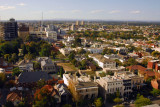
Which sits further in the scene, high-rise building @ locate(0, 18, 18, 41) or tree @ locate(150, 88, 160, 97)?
high-rise building @ locate(0, 18, 18, 41)

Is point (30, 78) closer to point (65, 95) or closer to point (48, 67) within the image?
point (65, 95)

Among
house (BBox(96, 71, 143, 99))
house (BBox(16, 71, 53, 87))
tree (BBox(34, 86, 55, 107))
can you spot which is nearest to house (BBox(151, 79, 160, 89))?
house (BBox(96, 71, 143, 99))

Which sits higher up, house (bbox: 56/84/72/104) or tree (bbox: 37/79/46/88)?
tree (bbox: 37/79/46/88)

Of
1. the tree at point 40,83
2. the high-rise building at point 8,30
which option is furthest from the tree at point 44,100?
the high-rise building at point 8,30

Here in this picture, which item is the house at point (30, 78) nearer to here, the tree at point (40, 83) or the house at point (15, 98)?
the tree at point (40, 83)

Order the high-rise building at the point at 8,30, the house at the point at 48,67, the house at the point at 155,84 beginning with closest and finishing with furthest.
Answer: the house at the point at 155,84, the house at the point at 48,67, the high-rise building at the point at 8,30

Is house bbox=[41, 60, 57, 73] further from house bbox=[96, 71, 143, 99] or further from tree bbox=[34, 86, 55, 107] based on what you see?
tree bbox=[34, 86, 55, 107]

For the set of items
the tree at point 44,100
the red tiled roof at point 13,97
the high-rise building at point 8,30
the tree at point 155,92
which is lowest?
the tree at point 155,92

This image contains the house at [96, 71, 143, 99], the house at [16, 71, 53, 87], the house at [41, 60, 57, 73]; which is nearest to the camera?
the house at [96, 71, 143, 99]

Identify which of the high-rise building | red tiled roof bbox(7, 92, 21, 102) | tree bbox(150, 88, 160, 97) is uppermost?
the high-rise building
